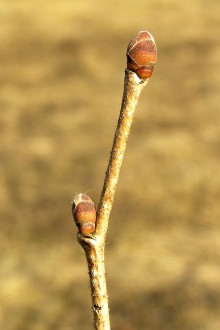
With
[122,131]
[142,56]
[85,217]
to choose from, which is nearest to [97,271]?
[85,217]

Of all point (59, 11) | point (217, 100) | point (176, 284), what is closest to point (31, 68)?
point (59, 11)

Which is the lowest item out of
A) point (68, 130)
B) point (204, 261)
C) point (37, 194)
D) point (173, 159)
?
point (204, 261)

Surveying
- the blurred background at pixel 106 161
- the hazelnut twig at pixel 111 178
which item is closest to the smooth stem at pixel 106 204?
the hazelnut twig at pixel 111 178

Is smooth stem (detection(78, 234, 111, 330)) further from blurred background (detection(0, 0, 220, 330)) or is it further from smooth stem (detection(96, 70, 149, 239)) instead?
blurred background (detection(0, 0, 220, 330))

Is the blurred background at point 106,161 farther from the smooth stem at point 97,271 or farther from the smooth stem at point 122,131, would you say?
the smooth stem at point 122,131

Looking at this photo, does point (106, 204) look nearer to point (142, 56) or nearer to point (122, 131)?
point (122, 131)

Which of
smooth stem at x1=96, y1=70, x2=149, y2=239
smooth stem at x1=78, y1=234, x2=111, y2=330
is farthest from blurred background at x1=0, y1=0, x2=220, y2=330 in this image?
smooth stem at x1=96, y1=70, x2=149, y2=239

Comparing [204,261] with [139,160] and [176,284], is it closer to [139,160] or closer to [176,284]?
[176,284]
